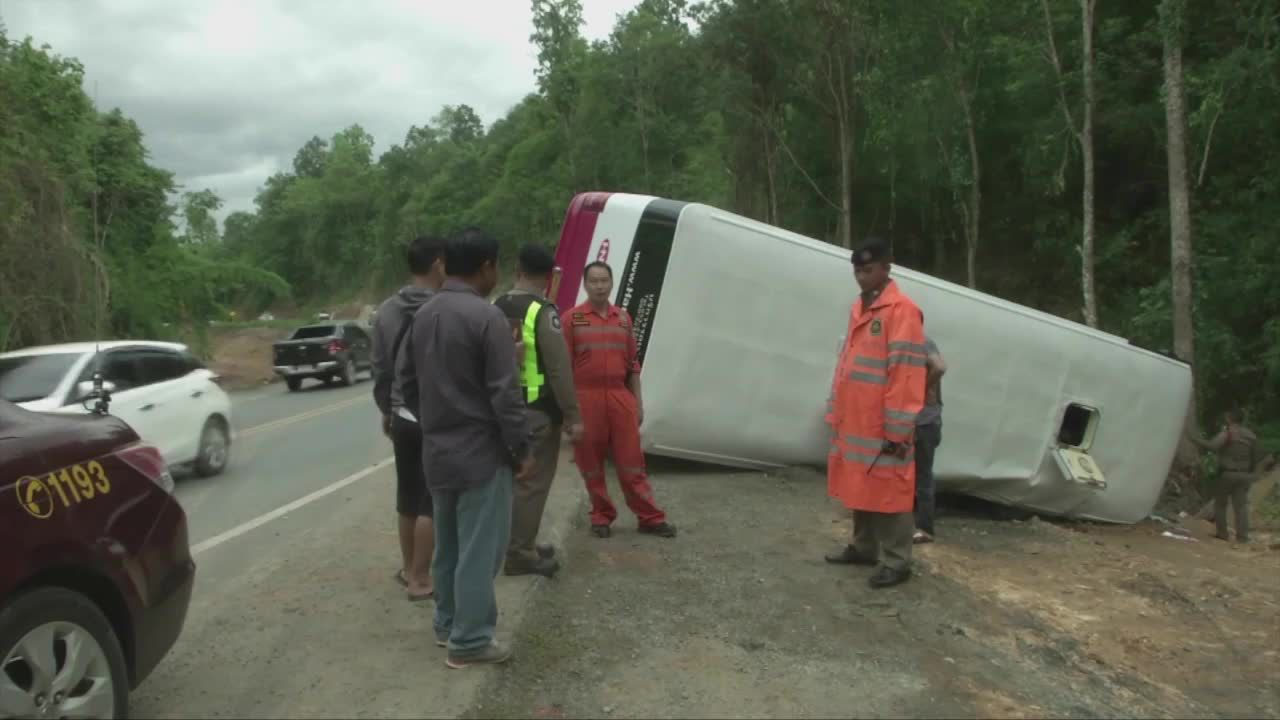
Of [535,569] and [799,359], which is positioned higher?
[799,359]

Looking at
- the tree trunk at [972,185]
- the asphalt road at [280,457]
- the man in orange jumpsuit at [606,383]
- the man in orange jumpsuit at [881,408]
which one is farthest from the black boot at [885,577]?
the tree trunk at [972,185]

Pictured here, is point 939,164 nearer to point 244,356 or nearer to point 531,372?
point 244,356

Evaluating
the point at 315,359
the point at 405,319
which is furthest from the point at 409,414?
the point at 315,359

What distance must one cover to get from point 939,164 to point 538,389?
93.4 feet

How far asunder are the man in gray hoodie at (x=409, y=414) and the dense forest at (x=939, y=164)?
40.2ft

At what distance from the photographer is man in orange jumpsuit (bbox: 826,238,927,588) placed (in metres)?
5.63

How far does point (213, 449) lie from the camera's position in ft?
37.9

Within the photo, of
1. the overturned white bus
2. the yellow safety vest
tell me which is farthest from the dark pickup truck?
the yellow safety vest

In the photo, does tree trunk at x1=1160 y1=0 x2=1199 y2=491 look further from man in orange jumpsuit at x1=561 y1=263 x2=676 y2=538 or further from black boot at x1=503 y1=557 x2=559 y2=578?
black boot at x1=503 y1=557 x2=559 y2=578

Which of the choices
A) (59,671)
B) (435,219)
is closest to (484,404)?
(59,671)

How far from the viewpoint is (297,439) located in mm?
14812

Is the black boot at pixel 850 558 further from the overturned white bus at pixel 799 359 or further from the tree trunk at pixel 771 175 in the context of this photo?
the tree trunk at pixel 771 175

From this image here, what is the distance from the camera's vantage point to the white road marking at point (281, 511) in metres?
7.62

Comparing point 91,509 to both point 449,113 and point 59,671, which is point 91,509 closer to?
point 59,671
